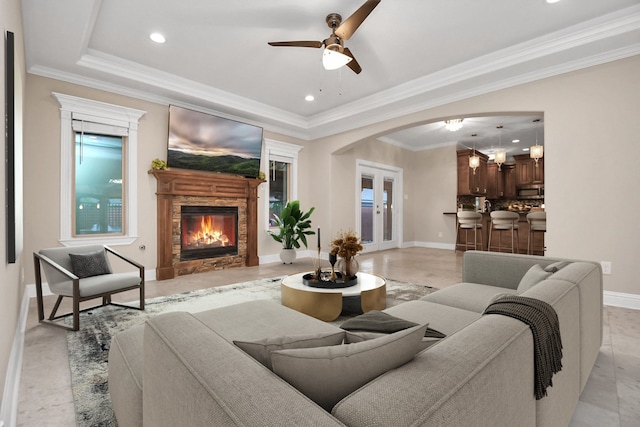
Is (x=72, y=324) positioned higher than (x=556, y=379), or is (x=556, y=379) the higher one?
(x=556, y=379)

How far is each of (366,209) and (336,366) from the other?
23.5ft

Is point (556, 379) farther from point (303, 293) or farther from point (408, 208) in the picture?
point (408, 208)

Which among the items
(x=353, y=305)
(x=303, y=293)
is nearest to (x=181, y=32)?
(x=303, y=293)

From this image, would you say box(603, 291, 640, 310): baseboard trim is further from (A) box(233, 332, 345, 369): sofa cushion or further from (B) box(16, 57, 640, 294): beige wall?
(A) box(233, 332, 345, 369): sofa cushion

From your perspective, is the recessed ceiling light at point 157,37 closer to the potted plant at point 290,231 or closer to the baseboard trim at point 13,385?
the baseboard trim at point 13,385

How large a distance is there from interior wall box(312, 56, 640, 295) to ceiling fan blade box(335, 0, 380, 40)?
2.53 m

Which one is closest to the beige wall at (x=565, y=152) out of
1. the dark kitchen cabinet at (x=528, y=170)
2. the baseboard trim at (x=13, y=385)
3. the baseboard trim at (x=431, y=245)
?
the baseboard trim at (x=13, y=385)

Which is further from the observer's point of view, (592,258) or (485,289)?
(592,258)

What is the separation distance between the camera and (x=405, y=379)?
2.28 feet

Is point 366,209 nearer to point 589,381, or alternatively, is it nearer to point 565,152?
point 565,152

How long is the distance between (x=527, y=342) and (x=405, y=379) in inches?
20.7

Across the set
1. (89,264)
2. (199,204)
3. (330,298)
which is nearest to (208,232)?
(199,204)

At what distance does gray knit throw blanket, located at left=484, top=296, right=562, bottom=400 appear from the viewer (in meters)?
0.98

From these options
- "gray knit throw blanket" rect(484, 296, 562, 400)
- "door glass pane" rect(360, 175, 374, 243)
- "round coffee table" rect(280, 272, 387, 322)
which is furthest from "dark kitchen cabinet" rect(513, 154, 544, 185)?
"gray knit throw blanket" rect(484, 296, 562, 400)
